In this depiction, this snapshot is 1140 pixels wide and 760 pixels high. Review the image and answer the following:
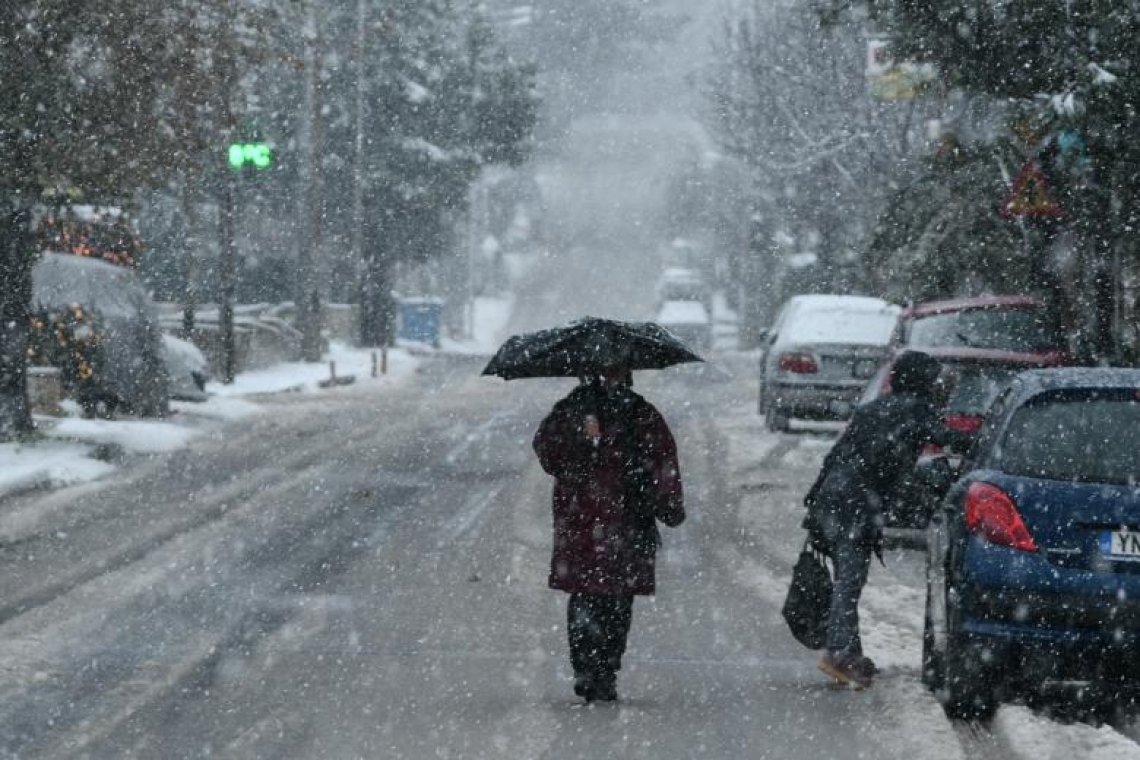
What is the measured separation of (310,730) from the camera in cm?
737

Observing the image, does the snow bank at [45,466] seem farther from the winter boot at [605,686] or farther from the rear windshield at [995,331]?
the winter boot at [605,686]

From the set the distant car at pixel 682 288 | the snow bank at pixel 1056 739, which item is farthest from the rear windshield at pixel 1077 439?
the distant car at pixel 682 288

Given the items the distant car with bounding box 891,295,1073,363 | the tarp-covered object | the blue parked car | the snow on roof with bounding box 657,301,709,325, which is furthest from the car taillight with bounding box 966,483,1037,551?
the snow on roof with bounding box 657,301,709,325

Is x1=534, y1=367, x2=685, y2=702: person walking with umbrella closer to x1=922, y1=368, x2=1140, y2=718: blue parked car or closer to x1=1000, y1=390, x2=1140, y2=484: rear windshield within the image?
x1=922, y1=368, x2=1140, y2=718: blue parked car

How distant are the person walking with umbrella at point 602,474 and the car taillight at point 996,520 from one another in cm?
124

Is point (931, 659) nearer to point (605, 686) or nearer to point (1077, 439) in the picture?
point (1077, 439)

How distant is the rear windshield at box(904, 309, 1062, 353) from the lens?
14.5 meters

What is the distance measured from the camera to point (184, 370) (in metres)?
26.3

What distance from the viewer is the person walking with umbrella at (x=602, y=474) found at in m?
7.89

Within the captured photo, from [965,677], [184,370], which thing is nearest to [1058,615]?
[965,677]

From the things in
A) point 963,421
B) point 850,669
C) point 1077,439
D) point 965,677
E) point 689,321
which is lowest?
point 689,321

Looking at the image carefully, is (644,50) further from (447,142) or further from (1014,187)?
(1014,187)

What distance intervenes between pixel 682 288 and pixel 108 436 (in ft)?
163

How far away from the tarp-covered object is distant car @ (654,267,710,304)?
148ft
